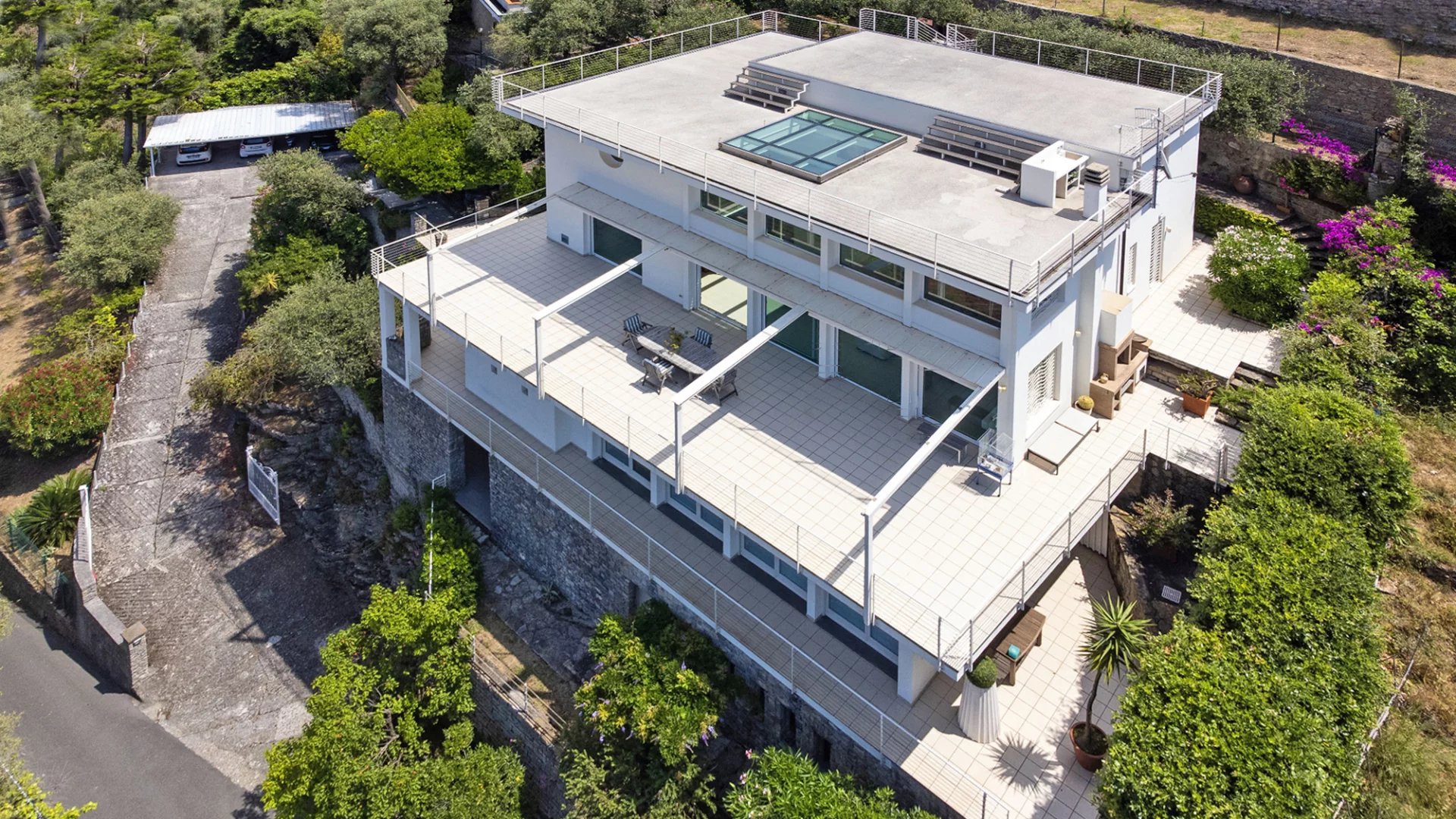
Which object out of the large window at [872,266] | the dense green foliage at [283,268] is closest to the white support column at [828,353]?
the large window at [872,266]

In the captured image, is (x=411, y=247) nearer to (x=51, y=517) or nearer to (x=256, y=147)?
(x=51, y=517)

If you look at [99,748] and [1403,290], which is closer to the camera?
[1403,290]

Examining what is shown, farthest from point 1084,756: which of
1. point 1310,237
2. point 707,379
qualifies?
point 1310,237

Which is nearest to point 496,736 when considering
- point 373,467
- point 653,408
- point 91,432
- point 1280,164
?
point 653,408

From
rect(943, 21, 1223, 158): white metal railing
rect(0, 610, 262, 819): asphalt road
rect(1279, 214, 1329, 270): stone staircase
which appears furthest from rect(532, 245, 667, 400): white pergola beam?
rect(1279, 214, 1329, 270): stone staircase

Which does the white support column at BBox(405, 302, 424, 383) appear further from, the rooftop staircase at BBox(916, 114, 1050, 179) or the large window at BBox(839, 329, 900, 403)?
the rooftop staircase at BBox(916, 114, 1050, 179)

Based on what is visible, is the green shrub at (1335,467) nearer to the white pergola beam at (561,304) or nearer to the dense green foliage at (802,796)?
the dense green foliage at (802,796)

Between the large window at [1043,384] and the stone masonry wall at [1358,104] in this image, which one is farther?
the stone masonry wall at [1358,104]
